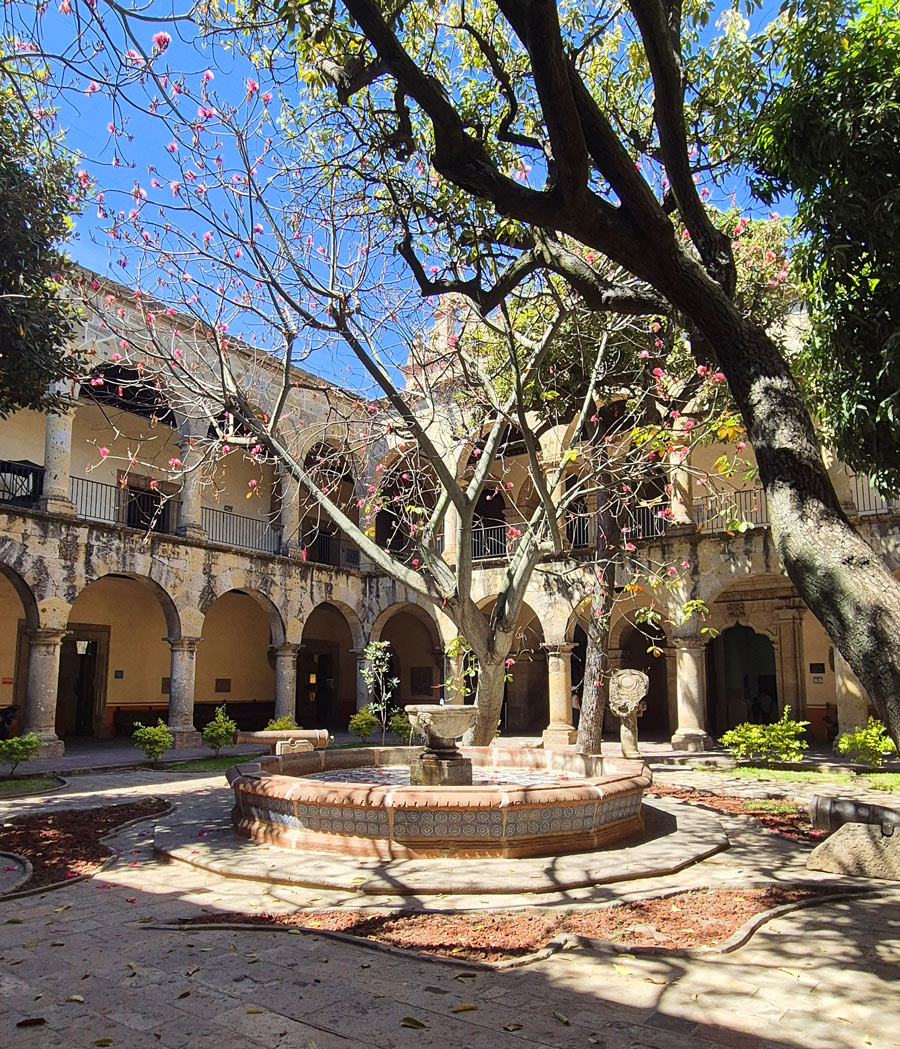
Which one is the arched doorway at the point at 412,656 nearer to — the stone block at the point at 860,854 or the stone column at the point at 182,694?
the stone column at the point at 182,694

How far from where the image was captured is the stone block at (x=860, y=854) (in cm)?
543

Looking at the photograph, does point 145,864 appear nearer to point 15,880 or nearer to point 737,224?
point 15,880

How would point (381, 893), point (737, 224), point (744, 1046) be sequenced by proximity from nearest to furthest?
point (744, 1046), point (381, 893), point (737, 224)

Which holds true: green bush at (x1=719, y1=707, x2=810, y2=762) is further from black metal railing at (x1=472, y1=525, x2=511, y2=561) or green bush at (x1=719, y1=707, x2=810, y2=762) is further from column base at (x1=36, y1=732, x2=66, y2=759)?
column base at (x1=36, y1=732, x2=66, y2=759)

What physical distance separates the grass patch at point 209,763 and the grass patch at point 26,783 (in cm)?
200

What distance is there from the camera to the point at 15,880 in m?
5.31

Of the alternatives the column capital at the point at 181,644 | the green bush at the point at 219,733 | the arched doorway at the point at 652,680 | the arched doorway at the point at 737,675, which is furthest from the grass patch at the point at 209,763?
the arched doorway at the point at 737,675

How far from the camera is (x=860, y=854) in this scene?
5520mm

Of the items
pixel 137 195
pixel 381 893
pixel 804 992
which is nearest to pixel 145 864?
pixel 381 893

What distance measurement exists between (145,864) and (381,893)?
2.02 m

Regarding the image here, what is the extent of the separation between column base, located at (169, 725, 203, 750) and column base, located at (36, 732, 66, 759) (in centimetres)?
220

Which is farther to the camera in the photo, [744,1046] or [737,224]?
[737,224]

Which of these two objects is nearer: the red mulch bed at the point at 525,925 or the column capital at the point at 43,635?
the red mulch bed at the point at 525,925

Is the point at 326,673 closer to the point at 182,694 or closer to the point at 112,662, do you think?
the point at 112,662
